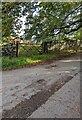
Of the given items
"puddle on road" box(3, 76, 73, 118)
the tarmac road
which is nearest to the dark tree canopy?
the tarmac road

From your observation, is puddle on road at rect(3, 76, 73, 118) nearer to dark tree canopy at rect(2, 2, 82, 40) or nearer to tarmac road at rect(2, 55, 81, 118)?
tarmac road at rect(2, 55, 81, 118)

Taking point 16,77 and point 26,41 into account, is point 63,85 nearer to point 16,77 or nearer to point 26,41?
point 16,77

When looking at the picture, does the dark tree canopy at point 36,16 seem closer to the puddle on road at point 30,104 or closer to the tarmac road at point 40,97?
the tarmac road at point 40,97

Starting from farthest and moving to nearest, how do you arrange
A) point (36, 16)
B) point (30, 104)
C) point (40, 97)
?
1. point (36, 16)
2. point (40, 97)
3. point (30, 104)

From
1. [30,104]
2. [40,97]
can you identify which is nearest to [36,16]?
[40,97]

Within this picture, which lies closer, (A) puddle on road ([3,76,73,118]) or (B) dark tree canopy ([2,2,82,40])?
(A) puddle on road ([3,76,73,118])

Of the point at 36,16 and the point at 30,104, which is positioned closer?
the point at 30,104

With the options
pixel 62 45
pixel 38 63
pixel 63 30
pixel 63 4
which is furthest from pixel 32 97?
pixel 62 45

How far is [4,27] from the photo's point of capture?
15.2 meters

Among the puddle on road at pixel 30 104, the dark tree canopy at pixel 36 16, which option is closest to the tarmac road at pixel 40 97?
the puddle on road at pixel 30 104

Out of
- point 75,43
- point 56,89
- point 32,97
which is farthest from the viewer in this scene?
point 75,43

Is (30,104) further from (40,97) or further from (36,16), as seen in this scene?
(36,16)

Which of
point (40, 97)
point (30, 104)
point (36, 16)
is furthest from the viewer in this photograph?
point (36, 16)

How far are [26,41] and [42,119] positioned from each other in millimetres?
12563
